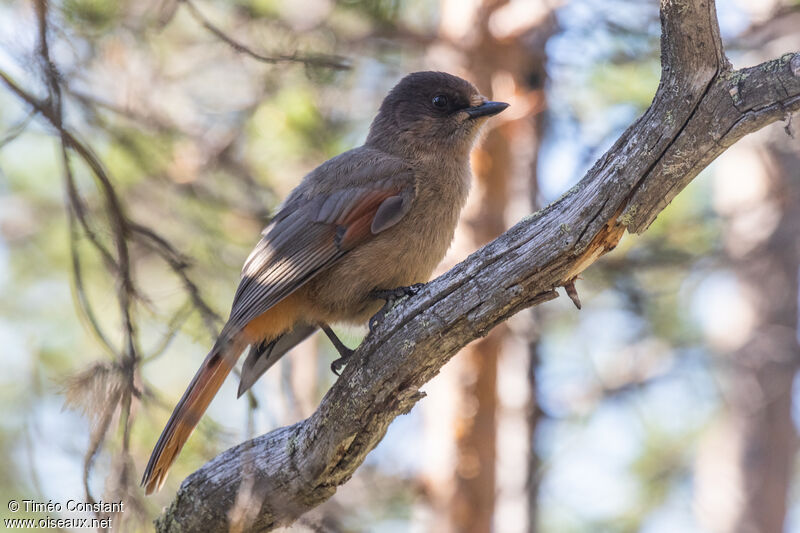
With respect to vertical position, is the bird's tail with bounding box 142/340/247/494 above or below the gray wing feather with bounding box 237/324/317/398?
below

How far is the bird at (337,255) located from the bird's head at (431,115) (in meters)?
0.02

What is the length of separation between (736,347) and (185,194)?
221 inches

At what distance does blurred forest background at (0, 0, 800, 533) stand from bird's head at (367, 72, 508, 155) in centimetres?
49

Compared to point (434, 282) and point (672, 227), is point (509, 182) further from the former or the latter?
point (434, 282)

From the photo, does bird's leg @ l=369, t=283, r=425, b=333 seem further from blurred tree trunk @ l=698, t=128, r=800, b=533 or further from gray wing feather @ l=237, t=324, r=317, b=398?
blurred tree trunk @ l=698, t=128, r=800, b=533

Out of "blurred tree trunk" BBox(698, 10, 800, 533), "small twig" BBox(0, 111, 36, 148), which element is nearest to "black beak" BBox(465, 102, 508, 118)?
"small twig" BBox(0, 111, 36, 148)

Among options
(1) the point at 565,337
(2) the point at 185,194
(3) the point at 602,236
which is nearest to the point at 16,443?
(2) the point at 185,194

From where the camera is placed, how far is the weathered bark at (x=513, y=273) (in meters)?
2.92

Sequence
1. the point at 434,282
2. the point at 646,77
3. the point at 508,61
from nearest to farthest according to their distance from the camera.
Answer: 1. the point at 434,282
2. the point at 508,61
3. the point at 646,77

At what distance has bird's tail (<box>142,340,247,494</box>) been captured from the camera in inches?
161

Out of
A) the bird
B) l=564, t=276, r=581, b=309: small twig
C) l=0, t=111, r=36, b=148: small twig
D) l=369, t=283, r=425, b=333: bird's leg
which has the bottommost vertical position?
l=564, t=276, r=581, b=309: small twig

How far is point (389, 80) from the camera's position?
780 cm

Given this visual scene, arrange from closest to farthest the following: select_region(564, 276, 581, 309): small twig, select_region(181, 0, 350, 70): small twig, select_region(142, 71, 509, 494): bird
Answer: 1. select_region(564, 276, 581, 309): small twig
2. select_region(181, 0, 350, 70): small twig
3. select_region(142, 71, 509, 494): bird

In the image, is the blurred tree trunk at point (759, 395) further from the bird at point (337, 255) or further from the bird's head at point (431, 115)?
the bird at point (337, 255)
